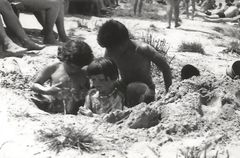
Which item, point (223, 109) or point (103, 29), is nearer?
point (223, 109)

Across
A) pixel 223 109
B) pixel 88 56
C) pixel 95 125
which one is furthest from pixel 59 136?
pixel 88 56

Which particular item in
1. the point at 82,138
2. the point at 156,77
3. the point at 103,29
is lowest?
the point at 156,77

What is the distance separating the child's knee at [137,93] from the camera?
4.83 m

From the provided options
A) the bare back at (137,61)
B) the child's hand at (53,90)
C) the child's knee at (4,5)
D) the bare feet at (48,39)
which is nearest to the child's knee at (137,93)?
the bare back at (137,61)

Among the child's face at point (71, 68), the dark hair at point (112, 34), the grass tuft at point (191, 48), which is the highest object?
the dark hair at point (112, 34)

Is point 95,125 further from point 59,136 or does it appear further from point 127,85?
point 127,85

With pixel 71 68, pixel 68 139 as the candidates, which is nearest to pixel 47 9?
pixel 71 68

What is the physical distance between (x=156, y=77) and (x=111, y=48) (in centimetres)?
140

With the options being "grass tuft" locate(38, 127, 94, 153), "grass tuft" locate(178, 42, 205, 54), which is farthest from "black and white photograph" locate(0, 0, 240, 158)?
"grass tuft" locate(178, 42, 205, 54)

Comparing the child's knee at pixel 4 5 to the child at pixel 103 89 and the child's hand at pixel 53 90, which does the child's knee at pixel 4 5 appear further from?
the child at pixel 103 89

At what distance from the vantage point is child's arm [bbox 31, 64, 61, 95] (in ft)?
15.1

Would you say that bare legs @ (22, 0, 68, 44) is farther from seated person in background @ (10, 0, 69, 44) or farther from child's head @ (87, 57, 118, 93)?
child's head @ (87, 57, 118, 93)

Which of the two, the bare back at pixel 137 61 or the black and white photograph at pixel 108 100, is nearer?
the black and white photograph at pixel 108 100

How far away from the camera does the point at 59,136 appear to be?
3373 millimetres
